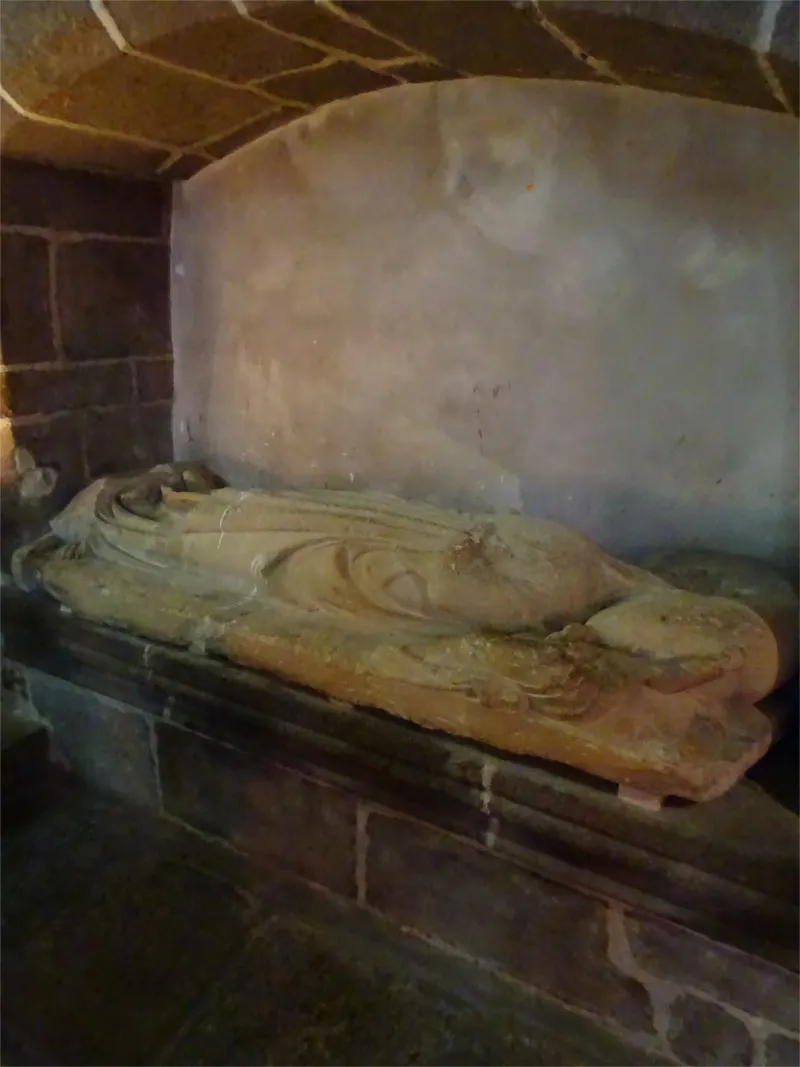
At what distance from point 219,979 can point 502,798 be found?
0.74 meters

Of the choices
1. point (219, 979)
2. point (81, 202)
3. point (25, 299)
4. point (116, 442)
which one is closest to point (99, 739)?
point (219, 979)

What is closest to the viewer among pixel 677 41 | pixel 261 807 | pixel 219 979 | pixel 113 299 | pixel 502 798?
pixel 677 41

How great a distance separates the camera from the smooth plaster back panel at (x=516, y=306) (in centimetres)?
191

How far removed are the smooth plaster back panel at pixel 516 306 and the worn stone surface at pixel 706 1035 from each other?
3.08 ft

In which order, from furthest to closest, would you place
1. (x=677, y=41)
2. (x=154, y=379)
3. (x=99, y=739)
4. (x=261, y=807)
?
1. (x=154, y=379)
2. (x=99, y=739)
3. (x=261, y=807)
4. (x=677, y=41)

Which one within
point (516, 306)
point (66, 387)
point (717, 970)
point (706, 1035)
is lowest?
point (706, 1035)

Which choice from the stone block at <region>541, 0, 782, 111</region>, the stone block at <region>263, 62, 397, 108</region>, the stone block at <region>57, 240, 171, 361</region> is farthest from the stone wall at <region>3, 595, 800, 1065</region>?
the stone block at <region>263, 62, 397, 108</region>

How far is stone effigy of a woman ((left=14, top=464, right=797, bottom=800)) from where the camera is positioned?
1489 mm

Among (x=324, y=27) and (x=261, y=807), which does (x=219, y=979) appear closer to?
(x=261, y=807)

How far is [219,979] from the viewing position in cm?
183

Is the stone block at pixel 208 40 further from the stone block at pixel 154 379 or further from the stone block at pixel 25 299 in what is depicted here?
the stone block at pixel 154 379

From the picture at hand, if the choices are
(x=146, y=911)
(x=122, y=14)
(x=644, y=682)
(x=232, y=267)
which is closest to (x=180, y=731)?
(x=146, y=911)

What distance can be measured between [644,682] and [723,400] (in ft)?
2.52

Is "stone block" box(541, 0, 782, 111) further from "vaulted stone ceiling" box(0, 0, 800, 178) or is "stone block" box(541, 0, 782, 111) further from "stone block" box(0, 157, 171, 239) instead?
"stone block" box(0, 157, 171, 239)
